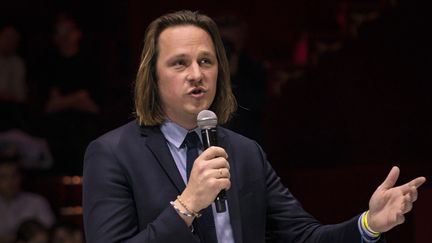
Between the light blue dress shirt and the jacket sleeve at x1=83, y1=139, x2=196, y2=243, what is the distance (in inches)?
6.9

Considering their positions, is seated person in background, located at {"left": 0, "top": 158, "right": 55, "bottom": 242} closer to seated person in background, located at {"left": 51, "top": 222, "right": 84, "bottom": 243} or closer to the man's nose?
seated person in background, located at {"left": 51, "top": 222, "right": 84, "bottom": 243}

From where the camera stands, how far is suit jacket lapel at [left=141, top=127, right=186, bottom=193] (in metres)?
2.63

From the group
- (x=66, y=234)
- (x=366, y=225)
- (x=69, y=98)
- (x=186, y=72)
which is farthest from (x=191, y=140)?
(x=69, y=98)

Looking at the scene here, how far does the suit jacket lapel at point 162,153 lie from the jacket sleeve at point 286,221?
13.5 inches

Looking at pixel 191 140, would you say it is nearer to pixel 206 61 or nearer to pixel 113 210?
pixel 206 61

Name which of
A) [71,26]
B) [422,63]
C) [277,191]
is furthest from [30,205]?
[277,191]

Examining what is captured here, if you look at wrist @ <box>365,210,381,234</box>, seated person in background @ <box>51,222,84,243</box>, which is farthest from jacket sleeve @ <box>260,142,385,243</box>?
seated person in background @ <box>51,222,84,243</box>

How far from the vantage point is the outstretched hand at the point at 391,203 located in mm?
2527

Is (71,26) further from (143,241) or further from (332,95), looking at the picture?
(143,241)

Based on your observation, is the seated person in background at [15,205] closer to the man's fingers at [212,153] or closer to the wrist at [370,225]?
the wrist at [370,225]

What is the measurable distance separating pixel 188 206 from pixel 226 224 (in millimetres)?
241

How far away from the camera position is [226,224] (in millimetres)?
2660

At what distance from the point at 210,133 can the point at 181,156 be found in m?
0.25

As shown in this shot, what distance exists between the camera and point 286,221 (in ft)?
9.25
